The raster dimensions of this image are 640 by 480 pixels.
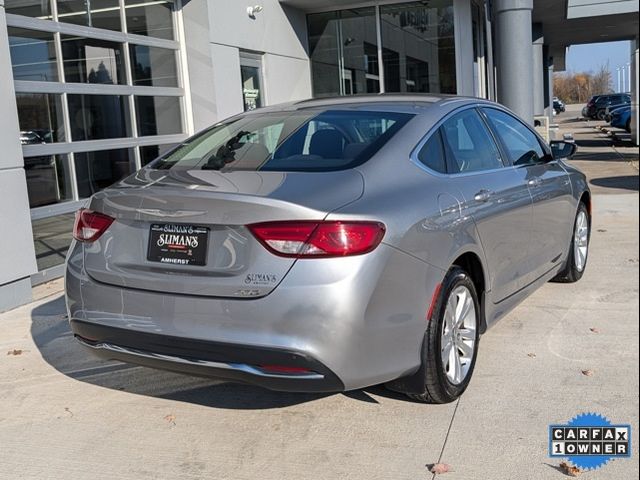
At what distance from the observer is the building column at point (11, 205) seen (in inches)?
238

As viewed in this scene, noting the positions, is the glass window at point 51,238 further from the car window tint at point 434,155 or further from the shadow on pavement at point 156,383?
the car window tint at point 434,155

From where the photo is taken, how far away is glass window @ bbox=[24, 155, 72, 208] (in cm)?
686

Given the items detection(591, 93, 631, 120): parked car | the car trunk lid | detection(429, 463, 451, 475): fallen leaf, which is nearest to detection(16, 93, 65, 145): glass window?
the car trunk lid

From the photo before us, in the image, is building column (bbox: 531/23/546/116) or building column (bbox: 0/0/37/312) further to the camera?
building column (bbox: 531/23/546/116)

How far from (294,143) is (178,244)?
957 millimetres

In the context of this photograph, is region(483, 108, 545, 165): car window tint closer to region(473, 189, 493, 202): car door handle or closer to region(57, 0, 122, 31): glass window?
region(473, 189, 493, 202): car door handle

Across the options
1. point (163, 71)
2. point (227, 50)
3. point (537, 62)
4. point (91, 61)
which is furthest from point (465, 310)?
point (537, 62)

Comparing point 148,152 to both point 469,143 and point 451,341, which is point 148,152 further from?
point 451,341

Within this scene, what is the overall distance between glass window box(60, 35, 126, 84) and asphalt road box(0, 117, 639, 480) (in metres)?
3.56

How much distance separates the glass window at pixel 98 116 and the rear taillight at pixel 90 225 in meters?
4.18

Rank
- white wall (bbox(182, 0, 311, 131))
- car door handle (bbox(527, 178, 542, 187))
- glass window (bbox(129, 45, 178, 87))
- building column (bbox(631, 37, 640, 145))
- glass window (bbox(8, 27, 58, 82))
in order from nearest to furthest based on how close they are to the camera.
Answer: car door handle (bbox(527, 178, 542, 187)), glass window (bbox(8, 27, 58, 82)), glass window (bbox(129, 45, 178, 87)), white wall (bbox(182, 0, 311, 131)), building column (bbox(631, 37, 640, 145))

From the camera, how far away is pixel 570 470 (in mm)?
3078

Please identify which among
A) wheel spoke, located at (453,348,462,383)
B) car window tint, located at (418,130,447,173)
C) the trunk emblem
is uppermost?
car window tint, located at (418,130,447,173)

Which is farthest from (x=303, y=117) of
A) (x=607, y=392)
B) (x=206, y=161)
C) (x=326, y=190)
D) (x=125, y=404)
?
(x=607, y=392)
